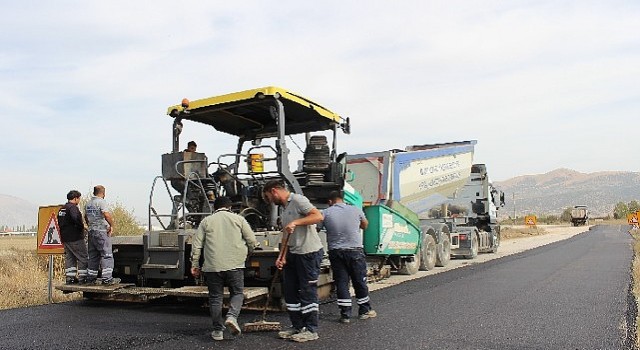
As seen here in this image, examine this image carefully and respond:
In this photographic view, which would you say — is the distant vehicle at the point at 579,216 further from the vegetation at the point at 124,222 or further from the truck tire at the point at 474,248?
the vegetation at the point at 124,222

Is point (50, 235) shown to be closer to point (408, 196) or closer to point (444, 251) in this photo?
point (408, 196)

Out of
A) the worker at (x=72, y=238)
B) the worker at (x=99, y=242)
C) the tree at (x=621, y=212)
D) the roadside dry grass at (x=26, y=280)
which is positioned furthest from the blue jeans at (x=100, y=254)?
the tree at (x=621, y=212)

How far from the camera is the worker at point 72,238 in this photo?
831cm

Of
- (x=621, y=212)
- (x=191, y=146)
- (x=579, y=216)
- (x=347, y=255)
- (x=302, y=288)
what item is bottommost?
(x=579, y=216)

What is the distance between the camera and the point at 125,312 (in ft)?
24.0

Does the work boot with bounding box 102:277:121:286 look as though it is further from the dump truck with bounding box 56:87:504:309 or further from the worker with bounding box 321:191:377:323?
the worker with bounding box 321:191:377:323

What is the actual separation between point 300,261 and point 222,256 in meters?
0.80

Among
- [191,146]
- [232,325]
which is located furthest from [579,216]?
[232,325]

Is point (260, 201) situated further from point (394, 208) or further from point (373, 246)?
point (394, 208)

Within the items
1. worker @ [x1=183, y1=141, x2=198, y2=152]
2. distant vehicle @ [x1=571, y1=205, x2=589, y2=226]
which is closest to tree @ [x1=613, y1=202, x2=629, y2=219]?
distant vehicle @ [x1=571, y1=205, x2=589, y2=226]

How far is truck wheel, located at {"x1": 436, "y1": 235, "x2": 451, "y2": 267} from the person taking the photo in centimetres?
1410

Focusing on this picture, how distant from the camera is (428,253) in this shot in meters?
13.3

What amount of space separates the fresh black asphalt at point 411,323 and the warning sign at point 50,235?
89 centimetres

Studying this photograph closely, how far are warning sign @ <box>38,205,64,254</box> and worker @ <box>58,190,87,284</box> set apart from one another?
0.07 meters
